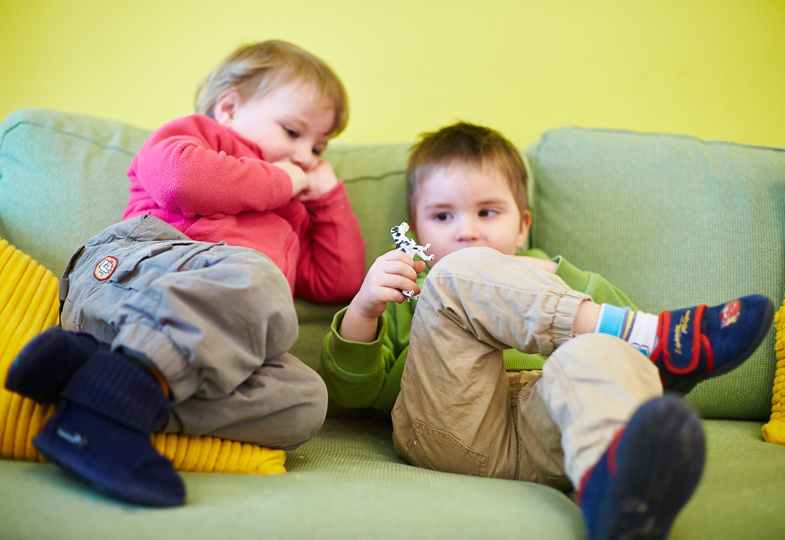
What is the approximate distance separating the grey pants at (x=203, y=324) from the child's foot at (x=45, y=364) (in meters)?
0.05

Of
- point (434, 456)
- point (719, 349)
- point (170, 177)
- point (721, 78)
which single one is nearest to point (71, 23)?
point (170, 177)

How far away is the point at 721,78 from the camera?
177 centimetres

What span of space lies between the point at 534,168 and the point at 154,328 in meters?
1.04

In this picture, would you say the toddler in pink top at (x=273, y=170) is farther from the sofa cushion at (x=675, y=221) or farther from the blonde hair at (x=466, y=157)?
the sofa cushion at (x=675, y=221)

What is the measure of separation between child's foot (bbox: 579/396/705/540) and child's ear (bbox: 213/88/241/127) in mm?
1053

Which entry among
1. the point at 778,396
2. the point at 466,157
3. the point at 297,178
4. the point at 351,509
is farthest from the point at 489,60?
the point at 351,509

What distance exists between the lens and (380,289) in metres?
0.91

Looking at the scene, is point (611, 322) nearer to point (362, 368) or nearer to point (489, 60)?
point (362, 368)

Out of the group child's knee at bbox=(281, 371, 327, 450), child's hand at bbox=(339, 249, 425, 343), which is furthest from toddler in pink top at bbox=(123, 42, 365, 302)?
child's knee at bbox=(281, 371, 327, 450)

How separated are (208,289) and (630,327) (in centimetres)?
55

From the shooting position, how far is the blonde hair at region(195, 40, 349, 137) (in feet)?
4.11

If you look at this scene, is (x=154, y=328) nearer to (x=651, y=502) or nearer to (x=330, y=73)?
(x=651, y=502)

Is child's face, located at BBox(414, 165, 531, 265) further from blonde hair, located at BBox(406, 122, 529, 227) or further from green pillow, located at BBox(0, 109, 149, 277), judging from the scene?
green pillow, located at BBox(0, 109, 149, 277)

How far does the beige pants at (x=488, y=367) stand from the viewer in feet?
2.50
